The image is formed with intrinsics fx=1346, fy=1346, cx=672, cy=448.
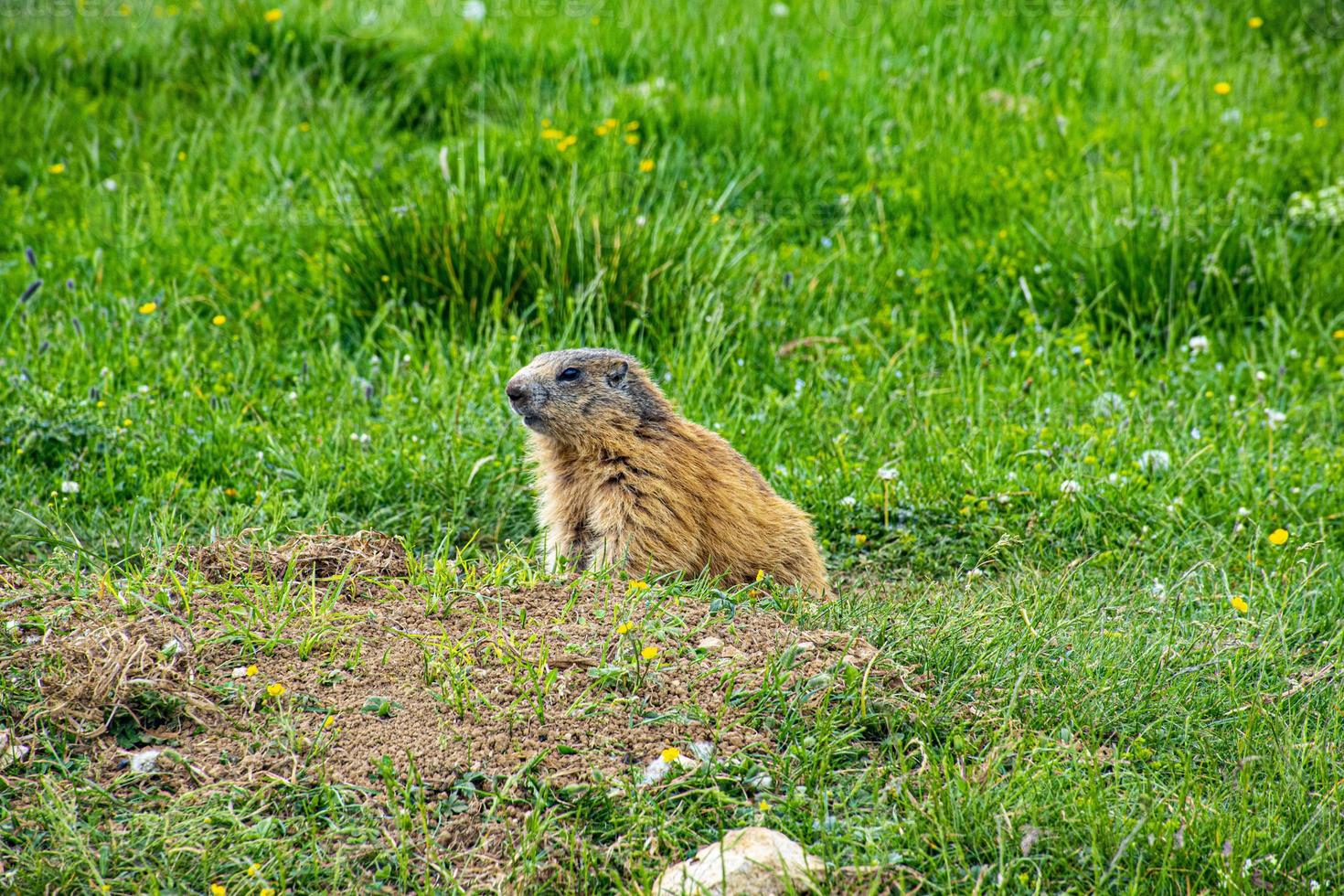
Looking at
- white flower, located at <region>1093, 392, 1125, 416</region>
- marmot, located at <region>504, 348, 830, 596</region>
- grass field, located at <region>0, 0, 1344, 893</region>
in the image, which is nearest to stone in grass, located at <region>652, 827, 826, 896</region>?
grass field, located at <region>0, 0, 1344, 893</region>

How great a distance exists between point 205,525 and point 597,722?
2.34m

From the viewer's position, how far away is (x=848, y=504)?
5.20 m

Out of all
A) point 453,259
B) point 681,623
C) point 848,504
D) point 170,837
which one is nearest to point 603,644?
point 681,623

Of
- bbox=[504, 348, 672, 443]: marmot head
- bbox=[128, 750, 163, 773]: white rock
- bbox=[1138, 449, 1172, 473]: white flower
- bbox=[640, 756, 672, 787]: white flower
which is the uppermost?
bbox=[504, 348, 672, 443]: marmot head

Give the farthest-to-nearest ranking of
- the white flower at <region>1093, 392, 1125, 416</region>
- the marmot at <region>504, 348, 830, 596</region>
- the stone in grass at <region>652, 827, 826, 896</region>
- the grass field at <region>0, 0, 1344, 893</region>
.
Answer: the white flower at <region>1093, 392, 1125, 416</region> < the marmot at <region>504, 348, 830, 596</region> < the grass field at <region>0, 0, 1344, 893</region> < the stone in grass at <region>652, 827, 826, 896</region>

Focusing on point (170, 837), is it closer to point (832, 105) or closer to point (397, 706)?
point (397, 706)

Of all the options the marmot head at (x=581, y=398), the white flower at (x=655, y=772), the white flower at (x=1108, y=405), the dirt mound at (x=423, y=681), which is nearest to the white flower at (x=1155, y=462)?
the white flower at (x=1108, y=405)

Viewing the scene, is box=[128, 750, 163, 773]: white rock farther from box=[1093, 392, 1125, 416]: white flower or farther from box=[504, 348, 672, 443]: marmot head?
box=[1093, 392, 1125, 416]: white flower

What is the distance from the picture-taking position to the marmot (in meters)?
4.27

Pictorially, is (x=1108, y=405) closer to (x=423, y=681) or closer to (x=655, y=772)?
(x=655, y=772)

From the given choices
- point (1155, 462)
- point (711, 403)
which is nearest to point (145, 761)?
point (711, 403)

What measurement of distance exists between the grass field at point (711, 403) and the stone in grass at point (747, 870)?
0.07 metres

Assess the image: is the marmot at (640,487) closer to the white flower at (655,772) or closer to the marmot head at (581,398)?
the marmot head at (581,398)

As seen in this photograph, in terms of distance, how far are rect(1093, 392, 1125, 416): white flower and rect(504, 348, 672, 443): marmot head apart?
2.16m
